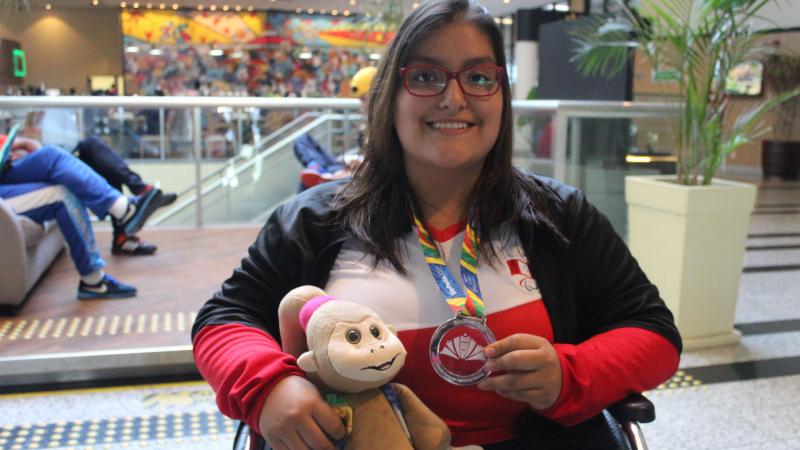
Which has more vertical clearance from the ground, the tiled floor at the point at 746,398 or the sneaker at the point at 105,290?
the sneaker at the point at 105,290

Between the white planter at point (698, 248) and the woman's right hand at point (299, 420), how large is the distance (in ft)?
8.24

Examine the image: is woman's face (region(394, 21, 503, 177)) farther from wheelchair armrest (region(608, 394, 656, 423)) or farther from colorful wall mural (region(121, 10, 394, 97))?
colorful wall mural (region(121, 10, 394, 97))

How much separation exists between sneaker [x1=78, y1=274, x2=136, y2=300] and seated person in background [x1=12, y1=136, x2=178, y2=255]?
0.90 m

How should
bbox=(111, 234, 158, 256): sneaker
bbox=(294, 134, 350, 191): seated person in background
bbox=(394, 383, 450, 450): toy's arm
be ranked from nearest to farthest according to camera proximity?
bbox=(394, 383, 450, 450): toy's arm < bbox=(294, 134, 350, 191): seated person in background < bbox=(111, 234, 158, 256): sneaker

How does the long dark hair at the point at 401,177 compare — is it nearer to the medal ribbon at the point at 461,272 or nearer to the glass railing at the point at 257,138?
the medal ribbon at the point at 461,272

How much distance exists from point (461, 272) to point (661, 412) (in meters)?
1.73

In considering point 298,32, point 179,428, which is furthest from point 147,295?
point 298,32

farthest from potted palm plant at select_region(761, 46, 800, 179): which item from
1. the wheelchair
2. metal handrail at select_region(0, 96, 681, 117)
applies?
the wheelchair

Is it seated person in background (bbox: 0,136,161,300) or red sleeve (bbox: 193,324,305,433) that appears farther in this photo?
seated person in background (bbox: 0,136,161,300)

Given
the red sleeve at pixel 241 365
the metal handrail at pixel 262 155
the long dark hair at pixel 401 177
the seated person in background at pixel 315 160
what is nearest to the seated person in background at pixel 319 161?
the seated person in background at pixel 315 160

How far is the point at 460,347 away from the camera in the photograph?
117 centimetres

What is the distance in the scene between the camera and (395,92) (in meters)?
1.37

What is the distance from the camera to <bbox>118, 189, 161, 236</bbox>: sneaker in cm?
445

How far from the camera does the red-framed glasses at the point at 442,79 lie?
1.32 m
